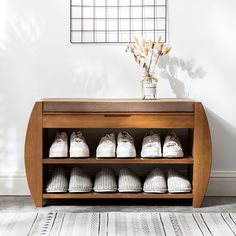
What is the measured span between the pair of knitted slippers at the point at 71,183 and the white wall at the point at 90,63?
0.39 meters

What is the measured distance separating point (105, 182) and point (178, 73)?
0.86 meters

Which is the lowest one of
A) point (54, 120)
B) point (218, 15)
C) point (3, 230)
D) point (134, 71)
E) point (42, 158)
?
point (3, 230)

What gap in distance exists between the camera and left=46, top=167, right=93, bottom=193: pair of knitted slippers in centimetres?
344

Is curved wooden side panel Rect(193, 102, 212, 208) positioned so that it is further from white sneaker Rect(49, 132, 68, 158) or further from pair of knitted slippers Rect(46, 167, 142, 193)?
white sneaker Rect(49, 132, 68, 158)

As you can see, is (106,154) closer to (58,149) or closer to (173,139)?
(58,149)

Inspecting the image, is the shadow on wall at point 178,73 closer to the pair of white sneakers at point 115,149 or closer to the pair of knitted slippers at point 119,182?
the pair of white sneakers at point 115,149

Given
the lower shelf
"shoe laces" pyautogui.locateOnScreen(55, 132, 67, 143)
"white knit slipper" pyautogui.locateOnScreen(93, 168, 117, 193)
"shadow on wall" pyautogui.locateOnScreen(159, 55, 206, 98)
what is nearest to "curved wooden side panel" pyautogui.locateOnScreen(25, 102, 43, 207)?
"shoe laces" pyautogui.locateOnScreen(55, 132, 67, 143)

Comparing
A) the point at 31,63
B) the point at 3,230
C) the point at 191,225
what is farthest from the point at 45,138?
the point at 191,225

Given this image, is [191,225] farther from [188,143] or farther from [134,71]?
[134,71]

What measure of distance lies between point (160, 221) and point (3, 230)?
81 centimetres

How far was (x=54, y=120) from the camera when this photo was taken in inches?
134

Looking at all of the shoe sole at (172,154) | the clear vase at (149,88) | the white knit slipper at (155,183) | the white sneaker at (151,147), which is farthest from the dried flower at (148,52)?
the white knit slipper at (155,183)

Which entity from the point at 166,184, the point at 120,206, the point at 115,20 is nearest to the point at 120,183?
the point at 120,206

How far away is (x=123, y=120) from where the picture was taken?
339cm
